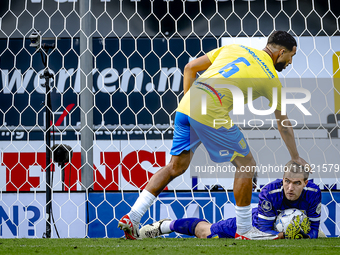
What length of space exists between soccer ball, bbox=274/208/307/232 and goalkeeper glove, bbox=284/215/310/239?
0.01m

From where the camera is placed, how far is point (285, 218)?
167 cm

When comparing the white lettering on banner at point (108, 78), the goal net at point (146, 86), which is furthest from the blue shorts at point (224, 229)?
the white lettering on banner at point (108, 78)

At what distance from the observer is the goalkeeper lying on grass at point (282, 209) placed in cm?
167

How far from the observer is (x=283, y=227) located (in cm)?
166

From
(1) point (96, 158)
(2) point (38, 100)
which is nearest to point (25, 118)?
(2) point (38, 100)

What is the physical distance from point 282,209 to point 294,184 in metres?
0.13

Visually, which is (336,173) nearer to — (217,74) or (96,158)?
(217,74)

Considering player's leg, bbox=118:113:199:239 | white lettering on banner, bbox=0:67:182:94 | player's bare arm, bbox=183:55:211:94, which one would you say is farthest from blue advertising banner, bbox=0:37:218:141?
player's leg, bbox=118:113:199:239

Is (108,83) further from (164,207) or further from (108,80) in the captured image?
(164,207)

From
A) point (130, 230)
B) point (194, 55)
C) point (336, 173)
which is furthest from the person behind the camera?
point (194, 55)

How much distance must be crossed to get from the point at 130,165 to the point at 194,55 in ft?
4.02

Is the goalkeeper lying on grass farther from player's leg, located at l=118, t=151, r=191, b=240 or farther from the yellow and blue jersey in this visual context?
the yellow and blue jersey

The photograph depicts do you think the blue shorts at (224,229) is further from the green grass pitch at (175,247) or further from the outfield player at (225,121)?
the green grass pitch at (175,247)

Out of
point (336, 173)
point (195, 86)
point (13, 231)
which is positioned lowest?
point (13, 231)
